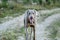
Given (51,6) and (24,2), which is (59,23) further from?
(24,2)

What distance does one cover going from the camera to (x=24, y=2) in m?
20.7

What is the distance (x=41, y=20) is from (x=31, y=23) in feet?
24.4

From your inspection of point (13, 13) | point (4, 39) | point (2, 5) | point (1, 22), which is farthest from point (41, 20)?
point (2, 5)

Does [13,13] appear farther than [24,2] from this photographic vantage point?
No

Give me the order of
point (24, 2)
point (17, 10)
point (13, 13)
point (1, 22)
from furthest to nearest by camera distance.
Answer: point (24, 2) < point (17, 10) < point (13, 13) < point (1, 22)

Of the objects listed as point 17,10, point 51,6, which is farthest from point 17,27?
point 51,6

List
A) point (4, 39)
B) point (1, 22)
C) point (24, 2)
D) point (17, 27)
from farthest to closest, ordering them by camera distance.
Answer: point (24, 2), point (1, 22), point (17, 27), point (4, 39)

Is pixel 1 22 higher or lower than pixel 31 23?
lower

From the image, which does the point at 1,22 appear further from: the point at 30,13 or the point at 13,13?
the point at 30,13

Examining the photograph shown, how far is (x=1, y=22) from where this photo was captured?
44.5 feet

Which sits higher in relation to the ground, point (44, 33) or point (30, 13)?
point (30, 13)

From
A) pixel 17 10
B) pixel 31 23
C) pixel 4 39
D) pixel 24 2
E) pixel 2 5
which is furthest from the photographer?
pixel 24 2

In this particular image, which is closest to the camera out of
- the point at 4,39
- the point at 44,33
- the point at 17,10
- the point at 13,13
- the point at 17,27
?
the point at 4,39

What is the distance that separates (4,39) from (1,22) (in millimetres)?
4154
